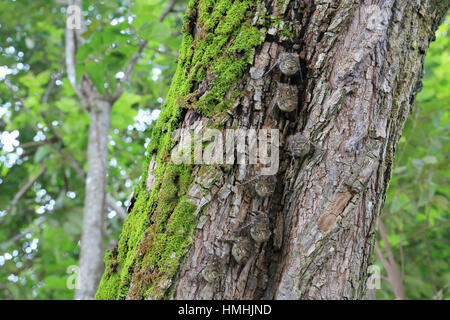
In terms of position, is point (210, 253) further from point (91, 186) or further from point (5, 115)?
point (5, 115)

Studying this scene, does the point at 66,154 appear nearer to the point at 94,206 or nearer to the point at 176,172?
the point at 94,206

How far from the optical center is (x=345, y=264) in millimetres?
1271

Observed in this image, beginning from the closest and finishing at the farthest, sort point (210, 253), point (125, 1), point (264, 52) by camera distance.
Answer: point (210, 253) < point (264, 52) < point (125, 1)

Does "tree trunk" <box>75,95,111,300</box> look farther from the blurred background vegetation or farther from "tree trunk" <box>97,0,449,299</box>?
"tree trunk" <box>97,0,449,299</box>

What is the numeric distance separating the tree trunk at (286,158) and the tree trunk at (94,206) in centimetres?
223

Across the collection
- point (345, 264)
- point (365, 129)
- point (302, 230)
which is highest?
point (365, 129)

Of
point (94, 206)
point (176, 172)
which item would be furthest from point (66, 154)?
point (176, 172)

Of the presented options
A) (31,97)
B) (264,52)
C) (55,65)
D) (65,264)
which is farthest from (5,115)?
(264,52)

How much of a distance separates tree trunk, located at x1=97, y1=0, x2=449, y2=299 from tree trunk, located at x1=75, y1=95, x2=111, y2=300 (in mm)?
2230

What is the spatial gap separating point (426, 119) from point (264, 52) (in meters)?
2.82

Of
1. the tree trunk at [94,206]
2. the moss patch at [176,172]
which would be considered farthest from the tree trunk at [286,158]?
the tree trunk at [94,206]

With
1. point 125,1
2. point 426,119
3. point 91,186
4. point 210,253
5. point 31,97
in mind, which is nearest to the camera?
point 210,253

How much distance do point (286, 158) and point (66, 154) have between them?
413 cm

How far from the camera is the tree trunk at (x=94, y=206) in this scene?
353 cm
